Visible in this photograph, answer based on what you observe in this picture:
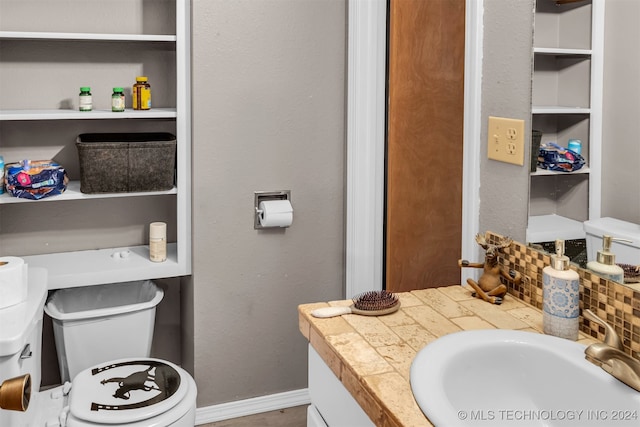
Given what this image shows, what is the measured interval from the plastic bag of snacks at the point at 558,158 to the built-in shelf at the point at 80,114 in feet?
4.46

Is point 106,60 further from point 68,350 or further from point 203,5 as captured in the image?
point 68,350

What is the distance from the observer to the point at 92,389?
192 cm

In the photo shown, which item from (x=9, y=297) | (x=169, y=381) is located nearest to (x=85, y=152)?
(x=9, y=297)

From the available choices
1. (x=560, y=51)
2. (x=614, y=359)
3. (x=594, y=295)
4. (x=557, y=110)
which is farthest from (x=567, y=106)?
(x=614, y=359)

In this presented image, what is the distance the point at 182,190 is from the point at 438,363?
4.76ft

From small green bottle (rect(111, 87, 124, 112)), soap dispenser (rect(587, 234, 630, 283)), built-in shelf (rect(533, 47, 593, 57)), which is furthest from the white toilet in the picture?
built-in shelf (rect(533, 47, 593, 57))

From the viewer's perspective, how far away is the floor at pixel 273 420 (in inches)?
99.3

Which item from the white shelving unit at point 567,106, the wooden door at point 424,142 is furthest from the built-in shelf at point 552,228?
the wooden door at point 424,142

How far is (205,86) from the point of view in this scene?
2.32 m

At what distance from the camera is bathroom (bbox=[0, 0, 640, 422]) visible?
2.36 meters

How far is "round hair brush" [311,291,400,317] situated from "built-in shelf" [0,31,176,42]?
130cm

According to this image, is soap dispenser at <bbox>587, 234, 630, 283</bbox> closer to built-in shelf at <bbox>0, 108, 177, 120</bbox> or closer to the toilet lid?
the toilet lid

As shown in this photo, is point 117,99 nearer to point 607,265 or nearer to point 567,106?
point 567,106

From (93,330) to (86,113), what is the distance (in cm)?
78
